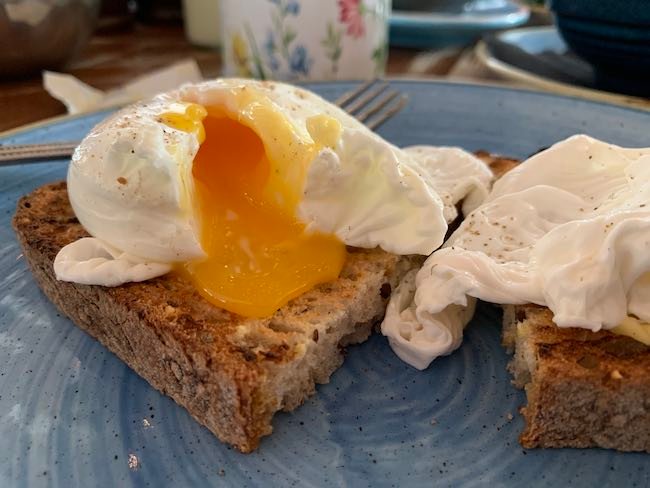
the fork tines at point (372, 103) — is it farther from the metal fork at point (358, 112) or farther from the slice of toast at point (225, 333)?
the slice of toast at point (225, 333)

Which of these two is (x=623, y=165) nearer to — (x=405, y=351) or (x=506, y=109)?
(x=405, y=351)

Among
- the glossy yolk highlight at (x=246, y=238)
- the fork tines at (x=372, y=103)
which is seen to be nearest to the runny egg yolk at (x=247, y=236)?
the glossy yolk highlight at (x=246, y=238)

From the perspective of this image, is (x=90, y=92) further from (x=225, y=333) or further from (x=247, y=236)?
(x=225, y=333)

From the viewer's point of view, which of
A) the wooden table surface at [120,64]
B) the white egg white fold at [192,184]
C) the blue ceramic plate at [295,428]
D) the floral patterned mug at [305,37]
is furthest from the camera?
the wooden table surface at [120,64]

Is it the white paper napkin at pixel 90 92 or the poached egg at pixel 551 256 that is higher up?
the poached egg at pixel 551 256

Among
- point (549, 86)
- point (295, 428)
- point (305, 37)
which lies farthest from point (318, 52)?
point (295, 428)

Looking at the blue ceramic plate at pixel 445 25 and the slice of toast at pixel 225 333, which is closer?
the slice of toast at pixel 225 333
